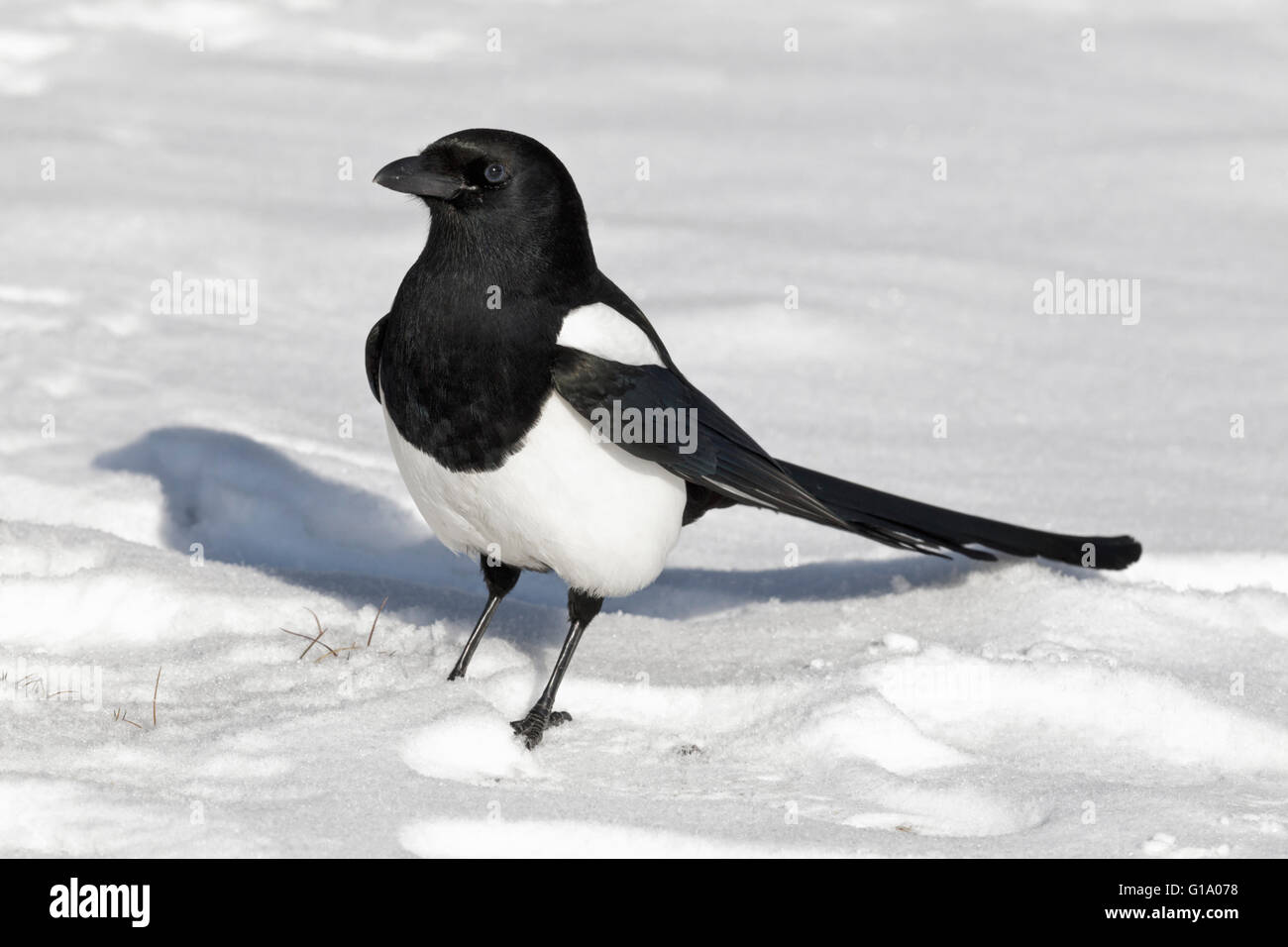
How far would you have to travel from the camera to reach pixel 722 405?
17.5 ft

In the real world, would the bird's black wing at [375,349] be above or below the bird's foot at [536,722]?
above

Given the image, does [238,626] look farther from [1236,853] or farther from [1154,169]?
[1154,169]

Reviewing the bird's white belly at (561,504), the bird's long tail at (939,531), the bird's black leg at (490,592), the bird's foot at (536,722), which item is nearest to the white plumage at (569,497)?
the bird's white belly at (561,504)

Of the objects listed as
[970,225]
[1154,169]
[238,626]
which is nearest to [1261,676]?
[238,626]

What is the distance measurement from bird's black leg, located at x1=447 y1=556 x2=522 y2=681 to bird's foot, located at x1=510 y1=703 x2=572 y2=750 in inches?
8.6

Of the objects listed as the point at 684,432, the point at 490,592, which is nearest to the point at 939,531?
the point at 684,432

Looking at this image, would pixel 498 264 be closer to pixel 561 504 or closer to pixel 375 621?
pixel 561 504

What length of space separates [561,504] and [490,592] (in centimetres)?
43

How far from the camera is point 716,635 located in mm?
3592

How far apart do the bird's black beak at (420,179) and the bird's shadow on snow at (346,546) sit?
116 cm

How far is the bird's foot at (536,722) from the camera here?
2881mm

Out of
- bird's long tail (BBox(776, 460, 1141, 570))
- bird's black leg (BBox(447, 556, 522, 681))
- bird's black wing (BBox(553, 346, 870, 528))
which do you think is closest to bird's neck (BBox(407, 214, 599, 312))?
bird's black wing (BBox(553, 346, 870, 528))

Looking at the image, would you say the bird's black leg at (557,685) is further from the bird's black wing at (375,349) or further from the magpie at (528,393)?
the bird's black wing at (375,349)

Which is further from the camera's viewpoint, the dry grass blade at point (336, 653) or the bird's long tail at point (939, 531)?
the bird's long tail at point (939, 531)
